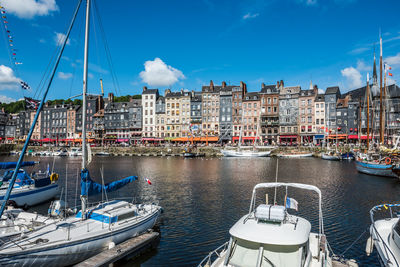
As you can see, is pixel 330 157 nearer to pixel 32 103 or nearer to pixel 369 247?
pixel 369 247

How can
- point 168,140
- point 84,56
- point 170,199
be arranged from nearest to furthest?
1. point 84,56
2. point 170,199
3. point 168,140

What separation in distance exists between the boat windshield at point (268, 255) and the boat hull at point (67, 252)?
23.0 ft

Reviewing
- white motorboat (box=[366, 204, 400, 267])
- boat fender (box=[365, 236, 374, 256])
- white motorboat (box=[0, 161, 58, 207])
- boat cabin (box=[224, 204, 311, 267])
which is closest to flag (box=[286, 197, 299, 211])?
boat cabin (box=[224, 204, 311, 267])

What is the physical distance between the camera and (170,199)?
25.6 meters

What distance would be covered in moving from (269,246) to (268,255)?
0.26 m

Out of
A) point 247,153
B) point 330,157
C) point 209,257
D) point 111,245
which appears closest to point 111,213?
point 111,245

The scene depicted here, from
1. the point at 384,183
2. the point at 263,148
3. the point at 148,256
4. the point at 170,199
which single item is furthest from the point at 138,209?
the point at 263,148

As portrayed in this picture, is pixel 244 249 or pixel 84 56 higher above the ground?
pixel 84 56

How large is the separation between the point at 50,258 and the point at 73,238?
110 centimetres

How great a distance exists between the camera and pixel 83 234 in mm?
12570

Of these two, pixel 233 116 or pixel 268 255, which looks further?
pixel 233 116

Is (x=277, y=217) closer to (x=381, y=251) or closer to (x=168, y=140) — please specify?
(x=381, y=251)

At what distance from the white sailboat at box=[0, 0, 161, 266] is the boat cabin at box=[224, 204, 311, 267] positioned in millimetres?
6974

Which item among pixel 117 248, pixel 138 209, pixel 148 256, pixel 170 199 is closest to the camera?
pixel 117 248
